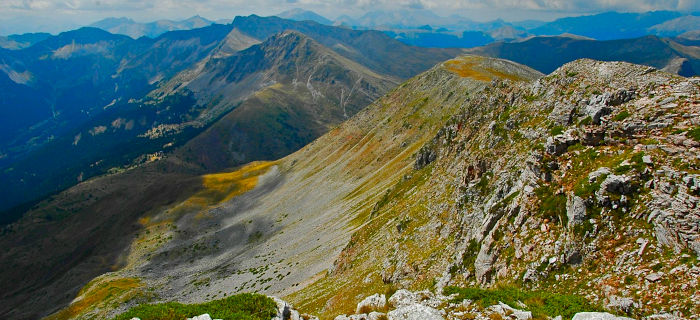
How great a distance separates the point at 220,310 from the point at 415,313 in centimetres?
1080

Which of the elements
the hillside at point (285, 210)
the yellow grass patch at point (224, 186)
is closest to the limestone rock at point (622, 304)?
the hillside at point (285, 210)

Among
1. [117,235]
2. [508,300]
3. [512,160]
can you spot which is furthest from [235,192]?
[508,300]

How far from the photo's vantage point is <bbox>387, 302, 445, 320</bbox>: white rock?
18812 mm

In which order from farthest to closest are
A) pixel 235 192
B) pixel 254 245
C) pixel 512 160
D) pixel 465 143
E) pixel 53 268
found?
pixel 235 192, pixel 53 268, pixel 254 245, pixel 465 143, pixel 512 160

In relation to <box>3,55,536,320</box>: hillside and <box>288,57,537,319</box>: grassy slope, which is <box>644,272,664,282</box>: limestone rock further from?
<box>3,55,536,320</box>: hillside

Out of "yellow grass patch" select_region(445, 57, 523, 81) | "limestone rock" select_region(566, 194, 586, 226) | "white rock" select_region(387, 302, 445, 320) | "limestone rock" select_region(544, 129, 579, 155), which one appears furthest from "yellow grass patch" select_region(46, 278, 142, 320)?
"yellow grass patch" select_region(445, 57, 523, 81)

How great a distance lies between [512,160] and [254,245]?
90.6 metres

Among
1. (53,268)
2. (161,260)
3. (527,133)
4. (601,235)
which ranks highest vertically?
(527,133)

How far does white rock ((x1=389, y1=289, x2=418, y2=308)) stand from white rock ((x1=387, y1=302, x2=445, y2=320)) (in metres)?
1.05

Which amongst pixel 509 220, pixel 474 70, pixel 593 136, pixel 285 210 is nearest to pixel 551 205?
pixel 509 220

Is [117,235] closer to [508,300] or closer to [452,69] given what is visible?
[452,69]

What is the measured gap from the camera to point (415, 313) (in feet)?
63.4

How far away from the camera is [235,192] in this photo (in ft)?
570

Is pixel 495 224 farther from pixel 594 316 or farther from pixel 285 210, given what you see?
pixel 285 210
